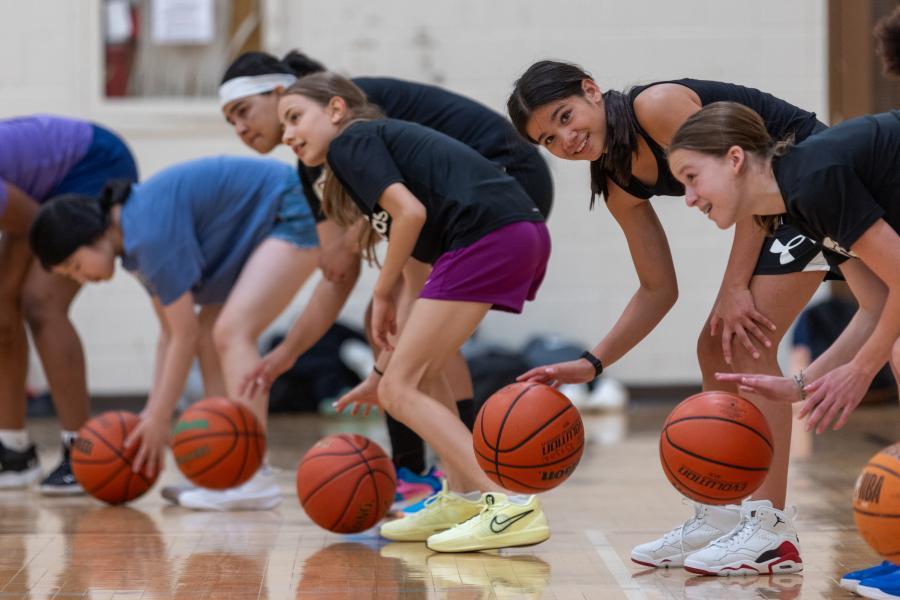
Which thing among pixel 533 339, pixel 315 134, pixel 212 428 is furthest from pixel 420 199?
pixel 533 339

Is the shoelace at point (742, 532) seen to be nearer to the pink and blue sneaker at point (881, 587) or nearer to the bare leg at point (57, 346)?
the pink and blue sneaker at point (881, 587)

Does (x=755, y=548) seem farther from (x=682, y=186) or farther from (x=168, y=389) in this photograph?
(x=168, y=389)

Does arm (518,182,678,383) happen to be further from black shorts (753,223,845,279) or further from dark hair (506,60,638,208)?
black shorts (753,223,845,279)

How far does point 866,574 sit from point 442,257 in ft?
4.50

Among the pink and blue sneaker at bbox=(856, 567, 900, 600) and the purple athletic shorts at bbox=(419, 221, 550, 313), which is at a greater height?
the purple athletic shorts at bbox=(419, 221, 550, 313)

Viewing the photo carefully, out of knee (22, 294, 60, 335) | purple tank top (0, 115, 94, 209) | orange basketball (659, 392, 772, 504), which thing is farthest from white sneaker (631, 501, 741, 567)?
purple tank top (0, 115, 94, 209)

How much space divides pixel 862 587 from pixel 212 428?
6.96 ft

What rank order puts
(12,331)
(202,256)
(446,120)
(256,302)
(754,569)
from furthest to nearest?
(12,331) → (202,256) → (256,302) → (446,120) → (754,569)

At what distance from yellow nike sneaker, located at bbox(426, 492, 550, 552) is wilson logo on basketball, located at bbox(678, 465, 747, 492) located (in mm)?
569

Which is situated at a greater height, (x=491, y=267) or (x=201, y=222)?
(x=491, y=267)

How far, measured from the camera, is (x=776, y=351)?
303 centimetres

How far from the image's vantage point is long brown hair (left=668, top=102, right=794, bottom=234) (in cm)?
263

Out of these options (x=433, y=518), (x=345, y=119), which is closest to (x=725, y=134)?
(x=345, y=119)

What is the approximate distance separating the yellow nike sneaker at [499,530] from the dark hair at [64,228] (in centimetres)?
164
